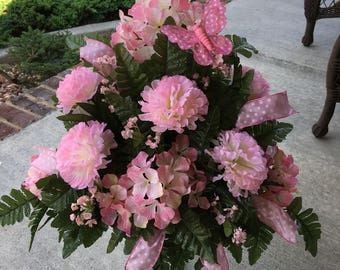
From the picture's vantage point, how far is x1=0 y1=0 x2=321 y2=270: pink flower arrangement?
756 millimetres

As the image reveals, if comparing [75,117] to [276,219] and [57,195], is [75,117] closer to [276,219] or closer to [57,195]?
[57,195]

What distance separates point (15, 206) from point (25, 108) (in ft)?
4.17

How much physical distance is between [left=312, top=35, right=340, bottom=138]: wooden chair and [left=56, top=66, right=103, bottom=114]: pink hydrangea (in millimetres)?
1269

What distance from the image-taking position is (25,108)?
2.01 metres

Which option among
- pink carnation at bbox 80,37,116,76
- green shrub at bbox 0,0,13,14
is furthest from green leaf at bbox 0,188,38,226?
green shrub at bbox 0,0,13,14

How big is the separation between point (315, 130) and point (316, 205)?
19.1 inches

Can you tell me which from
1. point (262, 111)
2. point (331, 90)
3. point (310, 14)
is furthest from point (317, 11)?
point (262, 111)

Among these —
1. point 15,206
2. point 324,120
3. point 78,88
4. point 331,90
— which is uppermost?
point 78,88

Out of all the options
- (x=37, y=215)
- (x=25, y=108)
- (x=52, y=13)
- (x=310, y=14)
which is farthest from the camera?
(x=52, y=13)

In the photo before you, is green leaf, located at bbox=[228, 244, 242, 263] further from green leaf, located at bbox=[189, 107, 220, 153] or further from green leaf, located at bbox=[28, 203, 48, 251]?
green leaf, located at bbox=[28, 203, 48, 251]

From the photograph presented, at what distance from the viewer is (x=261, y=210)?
84 cm

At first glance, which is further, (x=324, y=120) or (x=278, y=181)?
(x=324, y=120)

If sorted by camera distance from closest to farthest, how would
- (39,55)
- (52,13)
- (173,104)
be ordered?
1. (173,104)
2. (39,55)
3. (52,13)

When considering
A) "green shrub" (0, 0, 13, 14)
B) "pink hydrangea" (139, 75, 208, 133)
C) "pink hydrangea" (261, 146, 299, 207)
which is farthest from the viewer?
"green shrub" (0, 0, 13, 14)
